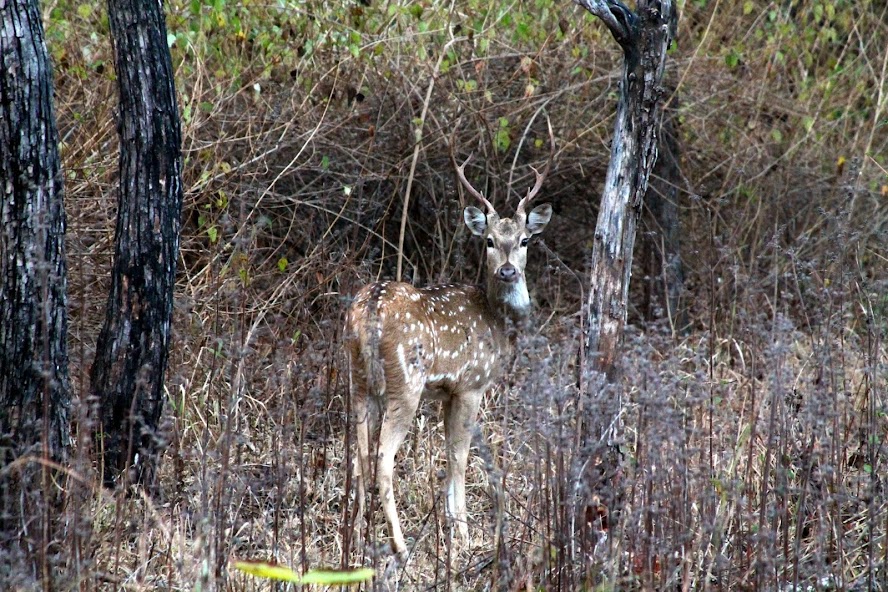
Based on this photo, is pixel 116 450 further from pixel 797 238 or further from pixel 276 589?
pixel 797 238

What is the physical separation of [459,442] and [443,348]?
51 centimetres

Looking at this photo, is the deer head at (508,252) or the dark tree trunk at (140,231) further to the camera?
the deer head at (508,252)

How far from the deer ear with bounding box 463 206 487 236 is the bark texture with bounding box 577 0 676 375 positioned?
5.50 feet

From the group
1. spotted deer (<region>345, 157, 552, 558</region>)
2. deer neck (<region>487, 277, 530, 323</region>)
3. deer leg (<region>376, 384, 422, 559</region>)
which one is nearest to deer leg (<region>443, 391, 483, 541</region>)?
spotted deer (<region>345, 157, 552, 558</region>)

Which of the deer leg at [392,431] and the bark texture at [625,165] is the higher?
the bark texture at [625,165]

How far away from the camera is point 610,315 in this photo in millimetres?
5383

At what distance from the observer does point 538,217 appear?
7121mm

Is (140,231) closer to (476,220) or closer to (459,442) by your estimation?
(459,442)

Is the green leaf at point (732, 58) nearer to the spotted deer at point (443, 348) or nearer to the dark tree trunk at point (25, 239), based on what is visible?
the spotted deer at point (443, 348)

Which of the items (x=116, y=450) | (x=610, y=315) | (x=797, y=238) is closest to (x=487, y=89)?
(x=797, y=238)

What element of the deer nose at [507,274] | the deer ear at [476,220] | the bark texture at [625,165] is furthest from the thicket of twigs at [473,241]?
the deer ear at [476,220]

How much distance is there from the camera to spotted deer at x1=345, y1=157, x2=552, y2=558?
571 centimetres

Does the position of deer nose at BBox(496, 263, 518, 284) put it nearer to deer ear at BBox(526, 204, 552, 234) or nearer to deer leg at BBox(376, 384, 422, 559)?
deer ear at BBox(526, 204, 552, 234)

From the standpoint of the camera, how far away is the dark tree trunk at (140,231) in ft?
17.6
